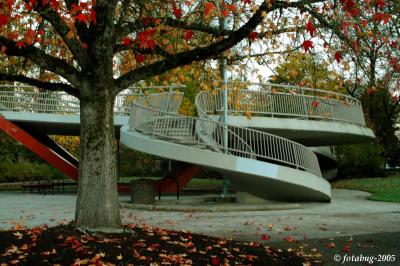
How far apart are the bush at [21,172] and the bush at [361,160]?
18.6 metres

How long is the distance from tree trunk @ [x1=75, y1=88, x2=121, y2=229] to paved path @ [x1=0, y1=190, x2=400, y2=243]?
2847 millimetres

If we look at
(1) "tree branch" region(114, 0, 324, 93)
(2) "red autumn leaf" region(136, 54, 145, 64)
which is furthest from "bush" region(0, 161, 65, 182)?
(1) "tree branch" region(114, 0, 324, 93)

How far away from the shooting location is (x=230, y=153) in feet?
57.7

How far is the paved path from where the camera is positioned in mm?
11680

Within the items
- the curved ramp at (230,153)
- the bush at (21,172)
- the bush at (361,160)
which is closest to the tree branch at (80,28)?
the curved ramp at (230,153)

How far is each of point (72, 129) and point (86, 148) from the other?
2011cm

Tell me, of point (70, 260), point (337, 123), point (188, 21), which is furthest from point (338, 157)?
point (70, 260)

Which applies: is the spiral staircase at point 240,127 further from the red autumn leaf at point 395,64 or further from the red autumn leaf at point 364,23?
the red autumn leaf at point 395,64

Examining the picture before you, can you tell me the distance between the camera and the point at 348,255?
862 centimetres

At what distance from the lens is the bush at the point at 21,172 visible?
35406 mm

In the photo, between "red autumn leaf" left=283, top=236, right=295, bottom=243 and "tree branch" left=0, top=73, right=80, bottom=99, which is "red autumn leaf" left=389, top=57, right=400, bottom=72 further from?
"tree branch" left=0, top=73, right=80, bottom=99

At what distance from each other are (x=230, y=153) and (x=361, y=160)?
21.0 metres

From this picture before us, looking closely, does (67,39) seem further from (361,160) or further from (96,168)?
(361,160)

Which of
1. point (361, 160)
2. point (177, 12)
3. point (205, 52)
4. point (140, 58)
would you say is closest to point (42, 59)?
point (140, 58)
